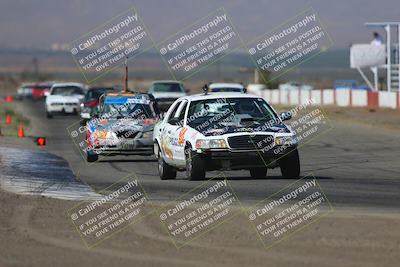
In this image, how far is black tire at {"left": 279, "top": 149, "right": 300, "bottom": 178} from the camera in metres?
16.8

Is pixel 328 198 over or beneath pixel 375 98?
over

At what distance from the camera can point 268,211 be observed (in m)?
12.4

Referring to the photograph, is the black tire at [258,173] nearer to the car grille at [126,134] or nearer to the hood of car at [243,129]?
the hood of car at [243,129]

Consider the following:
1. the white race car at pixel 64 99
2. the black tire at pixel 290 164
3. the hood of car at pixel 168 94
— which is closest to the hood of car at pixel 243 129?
the black tire at pixel 290 164

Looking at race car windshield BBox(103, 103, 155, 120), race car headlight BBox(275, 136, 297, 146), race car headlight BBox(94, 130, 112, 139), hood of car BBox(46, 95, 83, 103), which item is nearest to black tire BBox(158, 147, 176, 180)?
race car headlight BBox(275, 136, 297, 146)

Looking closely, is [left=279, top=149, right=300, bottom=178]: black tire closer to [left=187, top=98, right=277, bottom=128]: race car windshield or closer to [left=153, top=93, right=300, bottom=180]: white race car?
[left=153, top=93, right=300, bottom=180]: white race car

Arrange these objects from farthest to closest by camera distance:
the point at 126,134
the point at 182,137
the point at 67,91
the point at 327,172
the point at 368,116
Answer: the point at 67,91
the point at 368,116
the point at 126,134
the point at 327,172
the point at 182,137

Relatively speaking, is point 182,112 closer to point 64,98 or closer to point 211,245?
point 211,245

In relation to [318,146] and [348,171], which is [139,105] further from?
[318,146]

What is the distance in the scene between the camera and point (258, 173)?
1827cm

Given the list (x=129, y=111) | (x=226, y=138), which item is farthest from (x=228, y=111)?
(x=129, y=111)

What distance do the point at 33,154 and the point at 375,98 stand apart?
2496 cm

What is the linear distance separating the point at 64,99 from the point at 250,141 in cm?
3096

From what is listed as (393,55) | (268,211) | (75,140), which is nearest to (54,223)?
(268,211)
